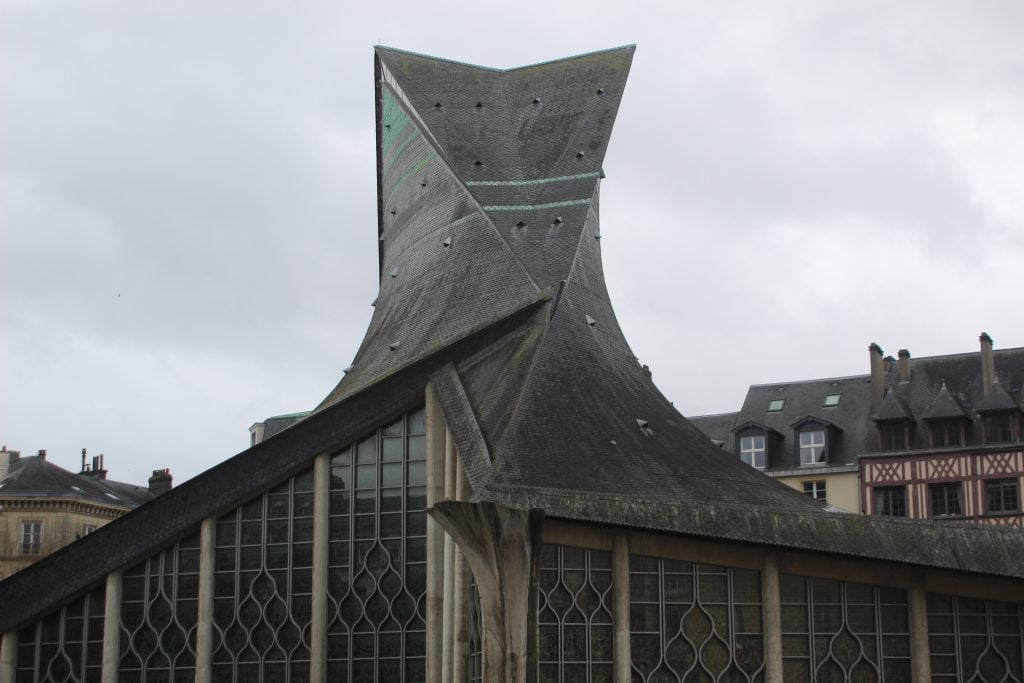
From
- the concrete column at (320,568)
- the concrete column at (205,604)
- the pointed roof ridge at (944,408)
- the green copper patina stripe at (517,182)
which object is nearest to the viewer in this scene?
the concrete column at (320,568)

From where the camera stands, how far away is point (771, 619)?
23172 mm

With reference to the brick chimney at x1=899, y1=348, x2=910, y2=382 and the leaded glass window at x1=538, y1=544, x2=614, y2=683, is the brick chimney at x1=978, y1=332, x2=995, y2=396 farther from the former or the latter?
the leaded glass window at x1=538, y1=544, x2=614, y2=683

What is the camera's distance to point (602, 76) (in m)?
39.4

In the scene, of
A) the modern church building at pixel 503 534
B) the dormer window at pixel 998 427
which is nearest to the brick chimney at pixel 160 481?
the modern church building at pixel 503 534

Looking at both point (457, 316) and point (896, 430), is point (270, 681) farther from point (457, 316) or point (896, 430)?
point (896, 430)

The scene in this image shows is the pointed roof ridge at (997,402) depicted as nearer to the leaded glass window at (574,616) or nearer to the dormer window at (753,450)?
the dormer window at (753,450)

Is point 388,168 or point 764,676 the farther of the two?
point 388,168

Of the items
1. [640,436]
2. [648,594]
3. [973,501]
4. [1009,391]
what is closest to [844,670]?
[648,594]

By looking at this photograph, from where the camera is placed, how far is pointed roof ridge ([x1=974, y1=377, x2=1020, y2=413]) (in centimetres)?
4094

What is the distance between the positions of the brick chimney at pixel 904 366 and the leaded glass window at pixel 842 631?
881 inches

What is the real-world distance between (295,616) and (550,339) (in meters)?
7.37

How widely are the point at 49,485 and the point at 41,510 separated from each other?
1058mm

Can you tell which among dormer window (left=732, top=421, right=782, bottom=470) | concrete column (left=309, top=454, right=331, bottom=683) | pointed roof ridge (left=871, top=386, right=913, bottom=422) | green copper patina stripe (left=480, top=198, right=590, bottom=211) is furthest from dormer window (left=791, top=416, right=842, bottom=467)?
concrete column (left=309, top=454, right=331, bottom=683)

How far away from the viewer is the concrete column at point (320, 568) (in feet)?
89.4
